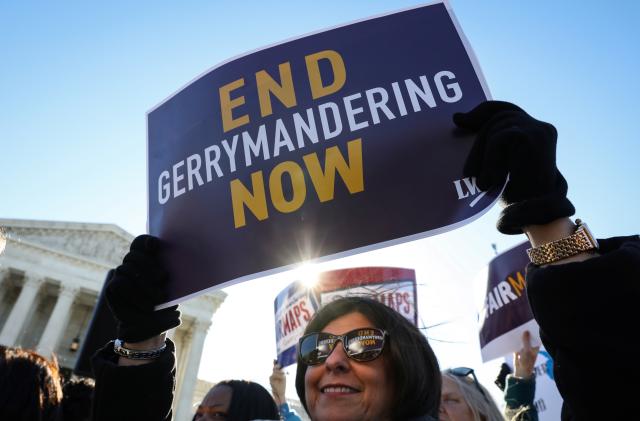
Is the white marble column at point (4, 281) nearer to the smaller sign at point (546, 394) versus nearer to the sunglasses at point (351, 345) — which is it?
the smaller sign at point (546, 394)

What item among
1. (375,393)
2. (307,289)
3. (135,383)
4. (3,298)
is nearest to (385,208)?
(375,393)

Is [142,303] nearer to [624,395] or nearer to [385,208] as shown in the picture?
[385,208]

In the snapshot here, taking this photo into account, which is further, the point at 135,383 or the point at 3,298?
the point at 3,298

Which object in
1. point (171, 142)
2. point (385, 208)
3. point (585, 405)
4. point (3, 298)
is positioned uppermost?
point (3, 298)

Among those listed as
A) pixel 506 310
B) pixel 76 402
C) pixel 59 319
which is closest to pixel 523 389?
pixel 506 310

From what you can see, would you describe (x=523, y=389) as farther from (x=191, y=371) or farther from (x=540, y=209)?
(x=191, y=371)

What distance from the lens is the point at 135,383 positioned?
5.85ft

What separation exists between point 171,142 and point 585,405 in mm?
1997

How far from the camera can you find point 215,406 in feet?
10.9

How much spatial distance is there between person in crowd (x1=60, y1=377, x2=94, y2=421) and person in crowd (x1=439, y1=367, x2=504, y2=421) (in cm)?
231

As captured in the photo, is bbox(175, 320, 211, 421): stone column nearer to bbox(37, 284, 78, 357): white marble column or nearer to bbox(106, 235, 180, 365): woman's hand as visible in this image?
bbox(37, 284, 78, 357): white marble column

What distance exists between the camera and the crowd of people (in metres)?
1.17

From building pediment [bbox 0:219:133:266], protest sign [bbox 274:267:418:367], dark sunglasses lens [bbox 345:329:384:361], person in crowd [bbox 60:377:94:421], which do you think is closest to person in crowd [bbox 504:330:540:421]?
protest sign [bbox 274:267:418:367]

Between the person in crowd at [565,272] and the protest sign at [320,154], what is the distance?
14 centimetres
